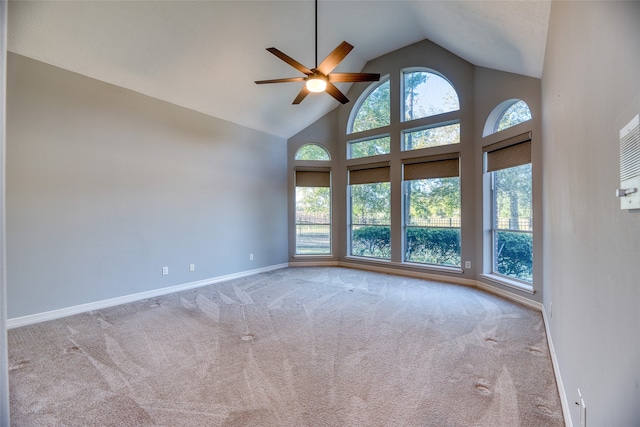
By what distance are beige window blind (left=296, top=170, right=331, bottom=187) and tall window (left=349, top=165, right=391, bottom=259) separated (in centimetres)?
57

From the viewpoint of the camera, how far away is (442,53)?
5.16 metres

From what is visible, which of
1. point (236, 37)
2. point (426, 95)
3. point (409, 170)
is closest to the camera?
point (236, 37)

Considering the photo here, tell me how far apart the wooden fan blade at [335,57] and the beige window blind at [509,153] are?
272cm

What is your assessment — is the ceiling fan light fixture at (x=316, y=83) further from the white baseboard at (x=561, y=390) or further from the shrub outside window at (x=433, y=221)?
the white baseboard at (x=561, y=390)

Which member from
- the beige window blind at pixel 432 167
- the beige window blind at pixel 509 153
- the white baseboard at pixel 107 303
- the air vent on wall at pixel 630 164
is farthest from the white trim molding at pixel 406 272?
the air vent on wall at pixel 630 164

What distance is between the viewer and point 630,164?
794 millimetres

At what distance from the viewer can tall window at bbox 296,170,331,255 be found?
6.77 meters

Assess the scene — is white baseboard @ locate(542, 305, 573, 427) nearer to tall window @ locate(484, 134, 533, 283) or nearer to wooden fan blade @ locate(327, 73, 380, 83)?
tall window @ locate(484, 134, 533, 283)

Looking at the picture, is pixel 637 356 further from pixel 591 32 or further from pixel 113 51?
pixel 113 51

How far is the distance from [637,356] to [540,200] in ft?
11.6

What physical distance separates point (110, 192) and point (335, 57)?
350cm

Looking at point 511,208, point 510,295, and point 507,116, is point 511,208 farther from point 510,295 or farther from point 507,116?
point 507,116

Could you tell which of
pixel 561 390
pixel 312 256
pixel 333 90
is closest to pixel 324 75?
pixel 333 90

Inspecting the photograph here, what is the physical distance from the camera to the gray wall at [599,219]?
0.83 metres
